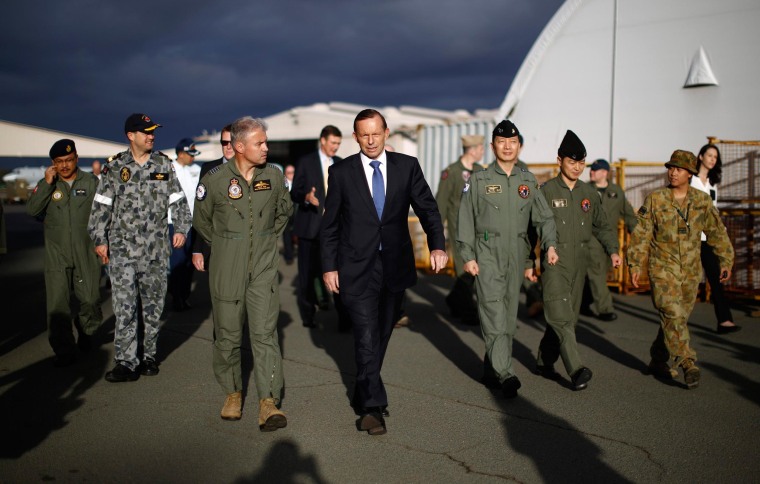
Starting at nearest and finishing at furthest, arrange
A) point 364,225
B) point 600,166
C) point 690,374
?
point 364,225, point 690,374, point 600,166

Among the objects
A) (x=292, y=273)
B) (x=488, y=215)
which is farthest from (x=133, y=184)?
(x=292, y=273)

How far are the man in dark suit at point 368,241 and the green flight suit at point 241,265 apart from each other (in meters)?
0.47

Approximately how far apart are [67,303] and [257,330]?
272 centimetres

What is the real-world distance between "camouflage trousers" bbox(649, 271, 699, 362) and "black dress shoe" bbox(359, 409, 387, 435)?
8.96ft

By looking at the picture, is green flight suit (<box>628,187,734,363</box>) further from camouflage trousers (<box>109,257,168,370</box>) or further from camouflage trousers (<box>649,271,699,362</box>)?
camouflage trousers (<box>109,257,168,370</box>)

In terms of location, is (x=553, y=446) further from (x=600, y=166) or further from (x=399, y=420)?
(x=600, y=166)

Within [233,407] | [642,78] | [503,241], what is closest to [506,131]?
[503,241]

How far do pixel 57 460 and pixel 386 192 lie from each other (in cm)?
272

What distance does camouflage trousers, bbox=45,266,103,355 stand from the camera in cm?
627

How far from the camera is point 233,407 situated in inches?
188

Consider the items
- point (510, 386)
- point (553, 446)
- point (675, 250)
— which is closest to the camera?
point (553, 446)

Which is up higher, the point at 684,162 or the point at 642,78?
the point at 642,78

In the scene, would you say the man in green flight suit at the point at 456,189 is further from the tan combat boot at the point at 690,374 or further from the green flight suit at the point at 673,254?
the tan combat boot at the point at 690,374

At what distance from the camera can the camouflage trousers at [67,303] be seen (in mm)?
6273
